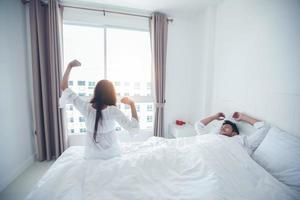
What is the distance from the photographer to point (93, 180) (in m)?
1.10

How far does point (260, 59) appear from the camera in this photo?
1.76 m

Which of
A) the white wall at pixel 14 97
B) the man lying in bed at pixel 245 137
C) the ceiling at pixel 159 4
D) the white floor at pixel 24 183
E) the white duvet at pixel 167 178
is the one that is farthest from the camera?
the ceiling at pixel 159 4

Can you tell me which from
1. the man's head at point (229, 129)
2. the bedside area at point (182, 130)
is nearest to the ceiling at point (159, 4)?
the man's head at point (229, 129)

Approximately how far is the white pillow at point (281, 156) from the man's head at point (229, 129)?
0.36 m

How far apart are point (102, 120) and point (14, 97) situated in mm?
1526

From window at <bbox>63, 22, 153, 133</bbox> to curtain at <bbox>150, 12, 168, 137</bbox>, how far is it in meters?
0.18

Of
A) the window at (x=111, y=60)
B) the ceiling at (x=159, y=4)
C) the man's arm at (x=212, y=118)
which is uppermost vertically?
the ceiling at (x=159, y=4)

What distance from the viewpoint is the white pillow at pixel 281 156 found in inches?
46.4

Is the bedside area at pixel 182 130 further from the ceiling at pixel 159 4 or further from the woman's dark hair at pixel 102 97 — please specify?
the ceiling at pixel 159 4

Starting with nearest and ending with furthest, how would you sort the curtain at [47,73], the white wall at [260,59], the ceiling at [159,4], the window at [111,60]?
the white wall at [260,59] < the curtain at [47,73] < the ceiling at [159,4] < the window at [111,60]

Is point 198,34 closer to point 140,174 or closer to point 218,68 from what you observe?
point 218,68

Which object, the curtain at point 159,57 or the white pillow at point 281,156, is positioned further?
the curtain at point 159,57

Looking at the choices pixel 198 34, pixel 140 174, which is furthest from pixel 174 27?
pixel 140 174

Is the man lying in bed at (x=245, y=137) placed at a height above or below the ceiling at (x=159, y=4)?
below
